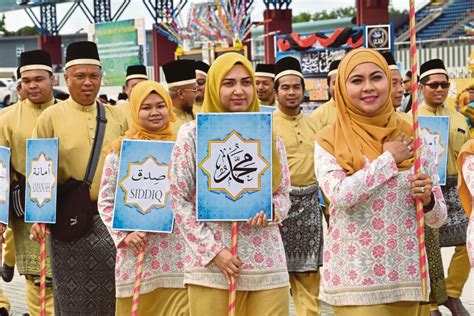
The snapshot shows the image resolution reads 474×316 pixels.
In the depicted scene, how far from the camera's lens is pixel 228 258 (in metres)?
5.15

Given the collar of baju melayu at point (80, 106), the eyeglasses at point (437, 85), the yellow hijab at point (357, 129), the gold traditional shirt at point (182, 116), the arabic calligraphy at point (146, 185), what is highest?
the eyeglasses at point (437, 85)

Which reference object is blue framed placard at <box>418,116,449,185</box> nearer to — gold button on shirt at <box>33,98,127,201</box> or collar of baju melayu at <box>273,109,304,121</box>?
collar of baju melayu at <box>273,109,304,121</box>

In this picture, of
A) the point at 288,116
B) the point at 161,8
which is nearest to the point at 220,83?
the point at 288,116

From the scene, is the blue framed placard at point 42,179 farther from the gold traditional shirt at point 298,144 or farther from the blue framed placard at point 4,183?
the gold traditional shirt at point 298,144

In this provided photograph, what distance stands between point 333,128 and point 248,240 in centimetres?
67

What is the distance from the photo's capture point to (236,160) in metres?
5.34

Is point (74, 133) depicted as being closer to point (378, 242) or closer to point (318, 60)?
point (378, 242)

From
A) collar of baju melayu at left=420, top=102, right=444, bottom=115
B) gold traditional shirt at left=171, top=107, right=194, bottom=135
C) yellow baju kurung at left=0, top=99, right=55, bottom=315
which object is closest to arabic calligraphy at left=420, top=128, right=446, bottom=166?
collar of baju melayu at left=420, top=102, right=444, bottom=115

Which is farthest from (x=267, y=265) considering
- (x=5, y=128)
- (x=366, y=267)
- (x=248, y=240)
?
(x=5, y=128)

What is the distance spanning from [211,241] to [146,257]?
144 cm

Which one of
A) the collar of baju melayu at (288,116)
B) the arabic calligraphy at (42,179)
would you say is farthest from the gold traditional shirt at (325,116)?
the arabic calligraphy at (42,179)

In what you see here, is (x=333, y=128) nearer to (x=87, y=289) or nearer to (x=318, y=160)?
(x=318, y=160)

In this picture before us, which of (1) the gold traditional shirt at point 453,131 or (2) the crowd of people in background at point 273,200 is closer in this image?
(2) the crowd of people in background at point 273,200

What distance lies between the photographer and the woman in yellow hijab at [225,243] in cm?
522
